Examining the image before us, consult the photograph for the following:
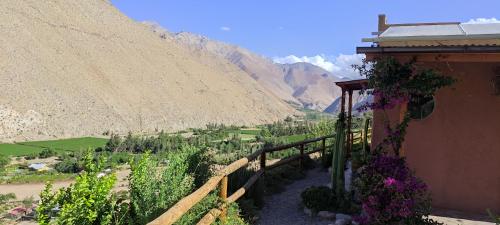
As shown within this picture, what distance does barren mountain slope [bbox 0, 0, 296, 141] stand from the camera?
61.2 meters

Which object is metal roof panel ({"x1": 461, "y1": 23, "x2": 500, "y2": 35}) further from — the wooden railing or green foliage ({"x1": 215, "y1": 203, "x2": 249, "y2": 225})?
green foliage ({"x1": 215, "y1": 203, "x2": 249, "y2": 225})

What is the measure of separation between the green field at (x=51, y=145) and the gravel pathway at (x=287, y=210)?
46551mm

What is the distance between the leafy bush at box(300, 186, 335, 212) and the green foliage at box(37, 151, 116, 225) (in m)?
4.33

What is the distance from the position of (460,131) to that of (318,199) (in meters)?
2.72

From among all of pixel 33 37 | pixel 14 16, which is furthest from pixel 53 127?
pixel 14 16

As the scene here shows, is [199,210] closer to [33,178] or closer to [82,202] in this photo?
[82,202]

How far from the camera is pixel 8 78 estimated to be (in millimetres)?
61125

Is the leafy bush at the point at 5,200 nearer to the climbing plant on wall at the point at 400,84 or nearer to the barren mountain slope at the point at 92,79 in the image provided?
the climbing plant on wall at the point at 400,84

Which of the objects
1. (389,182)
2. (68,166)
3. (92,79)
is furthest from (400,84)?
(92,79)

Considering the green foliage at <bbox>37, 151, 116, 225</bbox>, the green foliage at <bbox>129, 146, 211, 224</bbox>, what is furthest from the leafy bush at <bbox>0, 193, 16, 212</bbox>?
the green foliage at <bbox>37, 151, 116, 225</bbox>

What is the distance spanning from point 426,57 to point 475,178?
254cm

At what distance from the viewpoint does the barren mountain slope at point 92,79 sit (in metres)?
61.2

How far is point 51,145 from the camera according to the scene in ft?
184

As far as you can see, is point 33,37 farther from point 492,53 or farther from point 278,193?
point 492,53
